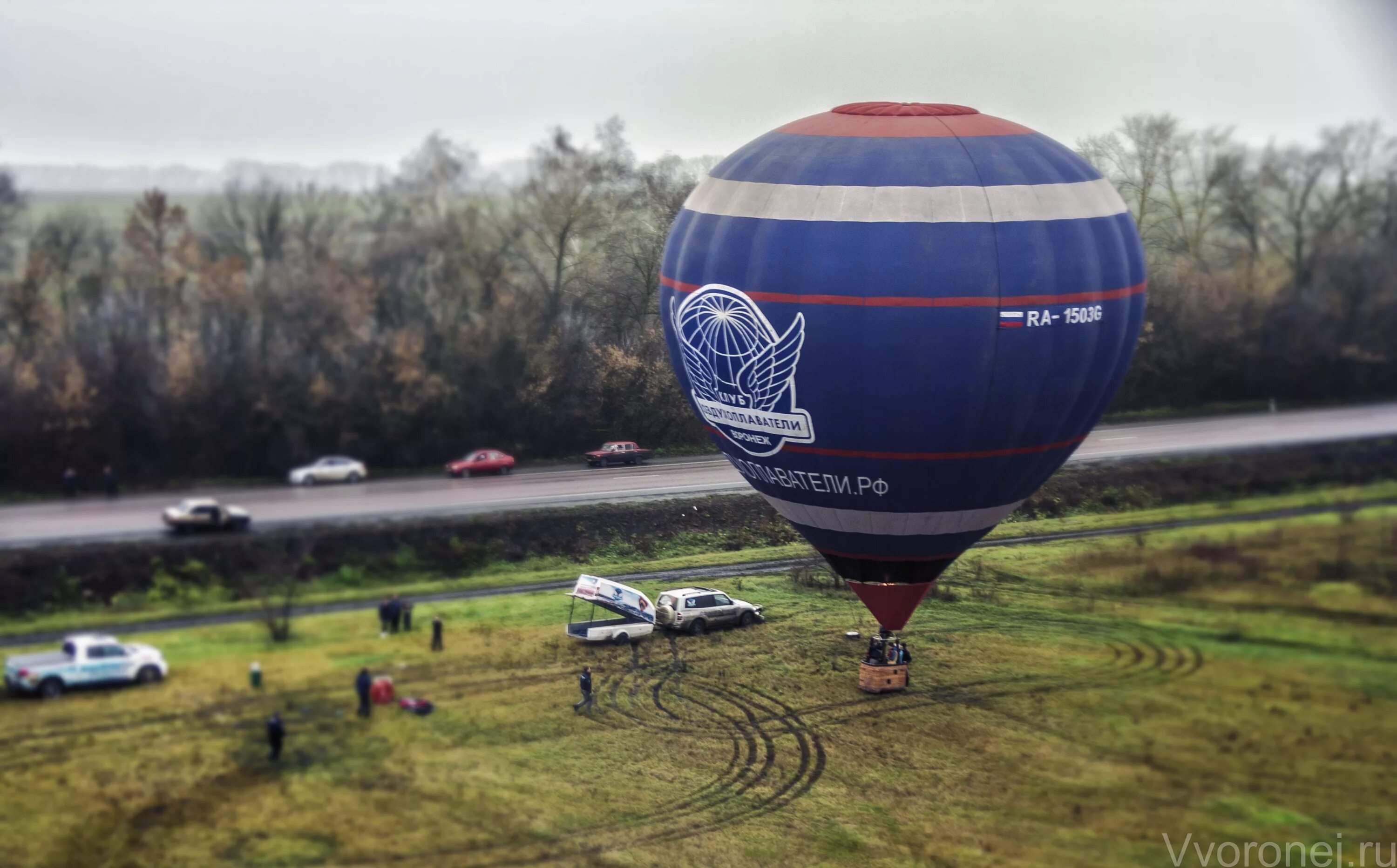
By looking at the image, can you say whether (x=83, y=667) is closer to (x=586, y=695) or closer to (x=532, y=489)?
(x=586, y=695)

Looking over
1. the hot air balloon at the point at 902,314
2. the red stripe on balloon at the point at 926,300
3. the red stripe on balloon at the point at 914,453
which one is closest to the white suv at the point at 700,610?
the hot air balloon at the point at 902,314

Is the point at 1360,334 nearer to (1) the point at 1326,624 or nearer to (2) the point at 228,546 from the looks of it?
(1) the point at 1326,624

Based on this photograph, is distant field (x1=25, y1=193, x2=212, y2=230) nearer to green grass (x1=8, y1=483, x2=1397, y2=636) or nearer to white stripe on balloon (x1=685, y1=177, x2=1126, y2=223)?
green grass (x1=8, y1=483, x2=1397, y2=636)

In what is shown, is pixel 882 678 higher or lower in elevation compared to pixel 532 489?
lower

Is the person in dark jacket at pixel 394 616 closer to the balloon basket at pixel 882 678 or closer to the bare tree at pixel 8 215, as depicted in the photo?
the balloon basket at pixel 882 678

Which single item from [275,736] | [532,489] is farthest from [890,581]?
[275,736]

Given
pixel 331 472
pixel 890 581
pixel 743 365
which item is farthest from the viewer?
pixel 331 472

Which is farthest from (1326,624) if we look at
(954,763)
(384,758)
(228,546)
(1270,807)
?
(228,546)
